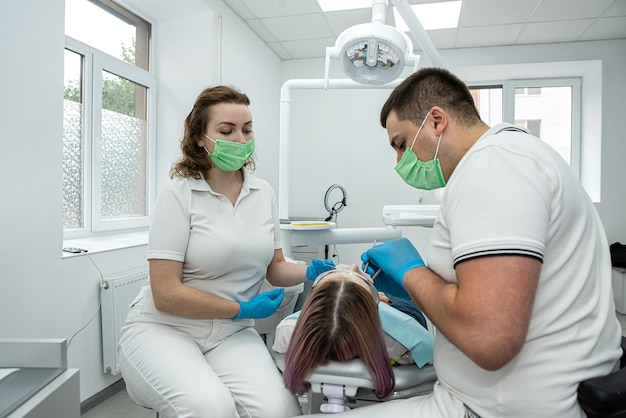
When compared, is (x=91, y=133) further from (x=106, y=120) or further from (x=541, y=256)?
(x=541, y=256)

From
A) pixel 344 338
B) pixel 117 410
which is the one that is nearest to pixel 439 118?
pixel 344 338

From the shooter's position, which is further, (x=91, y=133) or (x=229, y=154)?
(x=91, y=133)

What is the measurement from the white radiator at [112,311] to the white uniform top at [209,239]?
708 mm

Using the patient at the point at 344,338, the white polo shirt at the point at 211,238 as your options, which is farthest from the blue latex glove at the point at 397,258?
the white polo shirt at the point at 211,238

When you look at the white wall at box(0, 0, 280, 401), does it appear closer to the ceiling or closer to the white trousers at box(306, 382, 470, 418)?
the white trousers at box(306, 382, 470, 418)

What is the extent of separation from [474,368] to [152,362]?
0.83m

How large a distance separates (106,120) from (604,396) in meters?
2.56

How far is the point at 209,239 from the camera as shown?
4.19 feet

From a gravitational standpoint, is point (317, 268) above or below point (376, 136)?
below

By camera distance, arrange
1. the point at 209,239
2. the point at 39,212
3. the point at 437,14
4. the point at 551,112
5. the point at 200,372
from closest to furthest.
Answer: the point at 200,372 < the point at 209,239 < the point at 39,212 < the point at 437,14 < the point at 551,112

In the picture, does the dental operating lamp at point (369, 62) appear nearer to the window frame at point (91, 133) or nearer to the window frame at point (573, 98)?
the window frame at point (91, 133)

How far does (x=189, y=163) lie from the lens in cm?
141

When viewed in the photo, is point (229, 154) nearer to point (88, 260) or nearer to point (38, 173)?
point (38, 173)

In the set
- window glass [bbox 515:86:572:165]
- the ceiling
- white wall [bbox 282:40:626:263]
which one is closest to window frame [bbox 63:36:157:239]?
the ceiling
